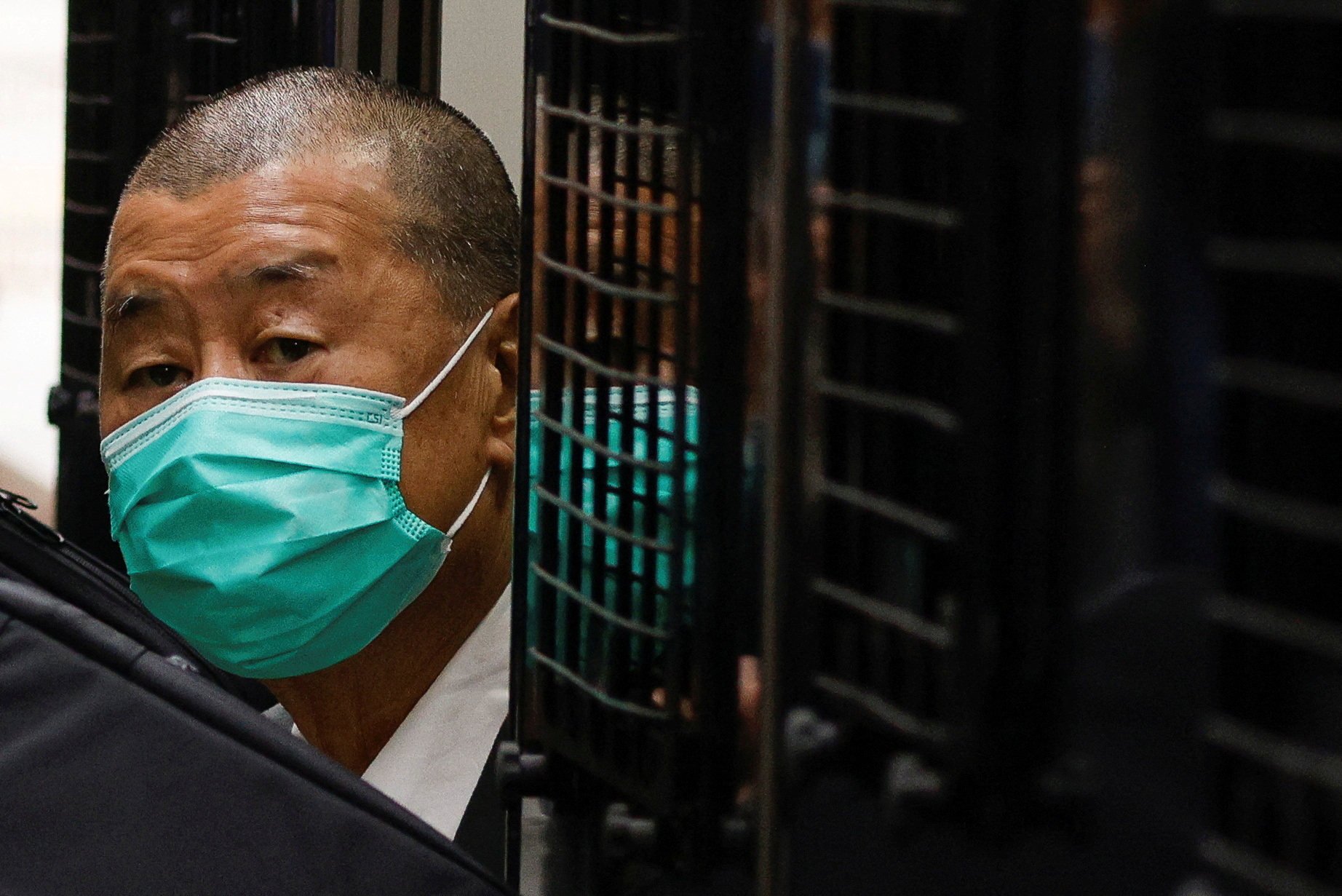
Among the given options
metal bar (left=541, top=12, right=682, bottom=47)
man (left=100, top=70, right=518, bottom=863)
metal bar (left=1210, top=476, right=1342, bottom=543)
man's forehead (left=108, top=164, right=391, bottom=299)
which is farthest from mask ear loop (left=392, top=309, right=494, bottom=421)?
metal bar (left=1210, top=476, right=1342, bottom=543)

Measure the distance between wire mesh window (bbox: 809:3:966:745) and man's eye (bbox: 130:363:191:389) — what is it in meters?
0.85

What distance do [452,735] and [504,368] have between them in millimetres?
338

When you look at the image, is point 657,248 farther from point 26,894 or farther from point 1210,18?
point 26,894

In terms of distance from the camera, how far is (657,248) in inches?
32.3

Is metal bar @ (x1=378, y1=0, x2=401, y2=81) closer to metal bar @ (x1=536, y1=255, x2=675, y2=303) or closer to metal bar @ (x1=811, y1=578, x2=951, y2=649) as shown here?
metal bar @ (x1=536, y1=255, x2=675, y2=303)

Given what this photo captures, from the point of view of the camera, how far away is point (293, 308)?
1.30m

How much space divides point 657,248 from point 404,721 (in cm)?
74

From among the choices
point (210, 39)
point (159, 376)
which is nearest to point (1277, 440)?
point (159, 376)

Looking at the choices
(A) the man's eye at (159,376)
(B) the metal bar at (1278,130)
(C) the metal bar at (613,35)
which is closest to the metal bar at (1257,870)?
(B) the metal bar at (1278,130)

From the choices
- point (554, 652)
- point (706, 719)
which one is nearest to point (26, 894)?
point (554, 652)

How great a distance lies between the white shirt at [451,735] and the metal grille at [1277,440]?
971mm

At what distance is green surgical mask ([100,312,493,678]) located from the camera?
4.23ft

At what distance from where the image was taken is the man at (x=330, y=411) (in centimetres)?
130

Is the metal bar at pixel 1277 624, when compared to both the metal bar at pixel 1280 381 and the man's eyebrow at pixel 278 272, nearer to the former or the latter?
the metal bar at pixel 1280 381
